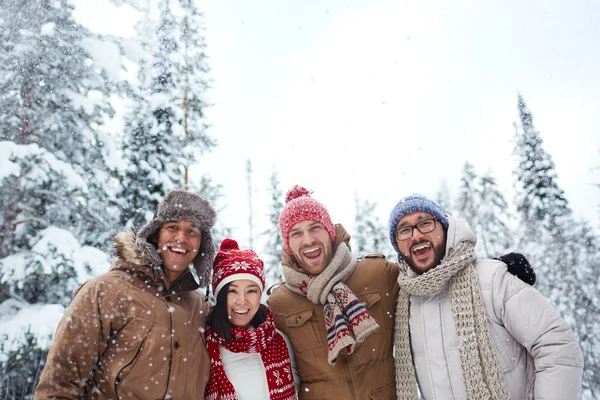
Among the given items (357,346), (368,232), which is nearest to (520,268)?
(357,346)

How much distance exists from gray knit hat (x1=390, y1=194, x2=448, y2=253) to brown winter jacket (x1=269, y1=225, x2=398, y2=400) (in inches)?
22.0

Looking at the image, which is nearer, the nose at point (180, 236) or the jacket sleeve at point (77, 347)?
the jacket sleeve at point (77, 347)

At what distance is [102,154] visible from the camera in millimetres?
9680

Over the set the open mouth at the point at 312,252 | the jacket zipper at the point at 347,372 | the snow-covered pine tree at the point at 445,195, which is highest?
the snow-covered pine tree at the point at 445,195

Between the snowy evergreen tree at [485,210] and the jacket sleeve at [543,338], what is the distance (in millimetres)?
30142

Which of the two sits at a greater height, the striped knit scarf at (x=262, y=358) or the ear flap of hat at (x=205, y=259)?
the ear flap of hat at (x=205, y=259)

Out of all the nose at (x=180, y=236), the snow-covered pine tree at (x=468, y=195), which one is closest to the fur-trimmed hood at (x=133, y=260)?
the nose at (x=180, y=236)

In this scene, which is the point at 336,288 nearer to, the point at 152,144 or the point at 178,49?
the point at 152,144

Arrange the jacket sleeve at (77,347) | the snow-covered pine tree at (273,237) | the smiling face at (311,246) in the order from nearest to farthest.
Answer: the jacket sleeve at (77,347)
the smiling face at (311,246)
the snow-covered pine tree at (273,237)

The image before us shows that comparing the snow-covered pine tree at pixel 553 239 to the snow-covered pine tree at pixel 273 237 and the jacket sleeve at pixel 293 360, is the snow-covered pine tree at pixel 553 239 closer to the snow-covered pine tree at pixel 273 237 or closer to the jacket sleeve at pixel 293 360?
the snow-covered pine tree at pixel 273 237

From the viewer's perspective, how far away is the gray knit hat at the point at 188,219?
3385 mm

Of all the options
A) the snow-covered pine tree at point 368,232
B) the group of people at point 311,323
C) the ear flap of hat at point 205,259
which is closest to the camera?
the group of people at point 311,323

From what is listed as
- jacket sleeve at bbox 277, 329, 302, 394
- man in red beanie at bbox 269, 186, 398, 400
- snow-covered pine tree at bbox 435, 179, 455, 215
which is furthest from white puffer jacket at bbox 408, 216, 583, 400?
snow-covered pine tree at bbox 435, 179, 455, 215

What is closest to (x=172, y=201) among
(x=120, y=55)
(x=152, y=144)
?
(x=120, y=55)
